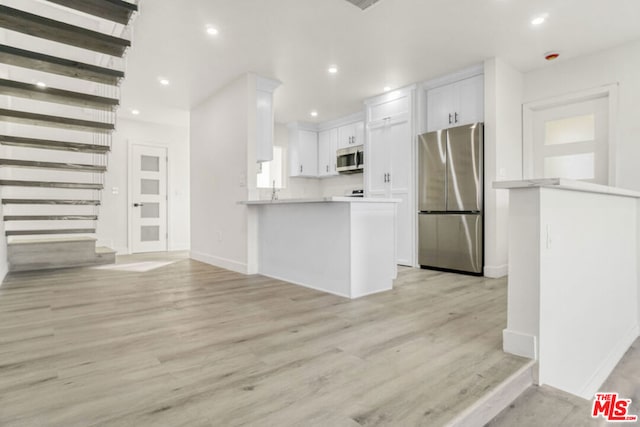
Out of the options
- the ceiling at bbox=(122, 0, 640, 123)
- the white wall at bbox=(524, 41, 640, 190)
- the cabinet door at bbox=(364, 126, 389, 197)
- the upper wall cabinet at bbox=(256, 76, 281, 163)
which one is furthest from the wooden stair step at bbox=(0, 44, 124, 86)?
the white wall at bbox=(524, 41, 640, 190)

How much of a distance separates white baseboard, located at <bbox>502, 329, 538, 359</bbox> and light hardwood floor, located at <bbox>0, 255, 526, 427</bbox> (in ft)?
0.16

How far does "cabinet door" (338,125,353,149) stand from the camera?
6375 mm

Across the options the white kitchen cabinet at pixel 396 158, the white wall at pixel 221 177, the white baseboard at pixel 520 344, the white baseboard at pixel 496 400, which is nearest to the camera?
the white baseboard at pixel 496 400

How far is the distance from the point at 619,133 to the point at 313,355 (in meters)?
4.01

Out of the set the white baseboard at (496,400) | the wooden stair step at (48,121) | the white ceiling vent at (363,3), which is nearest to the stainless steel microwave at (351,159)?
the white ceiling vent at (363,3)

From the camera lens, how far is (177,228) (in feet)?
23.1

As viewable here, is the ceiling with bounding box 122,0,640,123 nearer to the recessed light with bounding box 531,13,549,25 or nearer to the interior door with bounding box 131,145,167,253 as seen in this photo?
the recessed light with bounding box 531,13,549,25

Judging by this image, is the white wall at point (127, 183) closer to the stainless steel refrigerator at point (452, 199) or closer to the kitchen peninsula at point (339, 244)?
the kitchen peninsula at point (339, 244)

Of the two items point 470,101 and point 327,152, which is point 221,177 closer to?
point 327,152

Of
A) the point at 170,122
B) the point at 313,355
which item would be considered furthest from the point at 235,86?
the point at 313,355

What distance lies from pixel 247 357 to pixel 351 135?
17.0 feet

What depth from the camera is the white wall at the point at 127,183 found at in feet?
20.5

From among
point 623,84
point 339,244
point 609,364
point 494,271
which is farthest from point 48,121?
point 623,84

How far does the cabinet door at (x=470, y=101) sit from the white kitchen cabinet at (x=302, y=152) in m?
3.25
